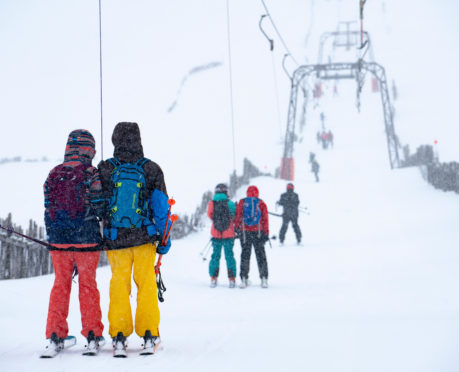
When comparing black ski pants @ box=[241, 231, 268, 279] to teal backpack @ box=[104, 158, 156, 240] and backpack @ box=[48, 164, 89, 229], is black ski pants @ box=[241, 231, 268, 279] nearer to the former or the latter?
teal backpack @ box=[104, 158, 156, 240]

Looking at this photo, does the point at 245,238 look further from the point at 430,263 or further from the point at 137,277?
the point at 137,277

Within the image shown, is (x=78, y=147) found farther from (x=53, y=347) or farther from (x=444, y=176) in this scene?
(x=444, y=176)

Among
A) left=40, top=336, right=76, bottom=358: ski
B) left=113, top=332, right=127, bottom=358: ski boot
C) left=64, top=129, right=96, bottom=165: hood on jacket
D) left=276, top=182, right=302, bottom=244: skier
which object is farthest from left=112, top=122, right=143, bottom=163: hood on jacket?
left=276, top=182, right=302, bottom=244: skier

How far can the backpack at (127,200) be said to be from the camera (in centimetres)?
380

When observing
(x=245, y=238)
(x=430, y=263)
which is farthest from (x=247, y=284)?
(x=430, y=263)

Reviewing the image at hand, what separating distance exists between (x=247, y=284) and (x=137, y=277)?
15.1ft

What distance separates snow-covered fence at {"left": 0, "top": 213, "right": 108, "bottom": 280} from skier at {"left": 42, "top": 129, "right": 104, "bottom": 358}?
14.8 feet

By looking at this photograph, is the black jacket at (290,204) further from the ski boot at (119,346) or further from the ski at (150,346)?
the ski boot at (119,346)

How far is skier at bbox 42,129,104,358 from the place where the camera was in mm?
3811

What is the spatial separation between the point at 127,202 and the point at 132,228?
0.19m

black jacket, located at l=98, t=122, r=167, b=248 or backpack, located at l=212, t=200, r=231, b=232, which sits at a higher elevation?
black jacket, located at l=98, t=122, r=167, b=248

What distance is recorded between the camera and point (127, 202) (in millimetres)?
3801

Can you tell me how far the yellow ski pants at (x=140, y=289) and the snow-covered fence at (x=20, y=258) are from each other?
15.7 feet

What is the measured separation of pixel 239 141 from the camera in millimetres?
46188
